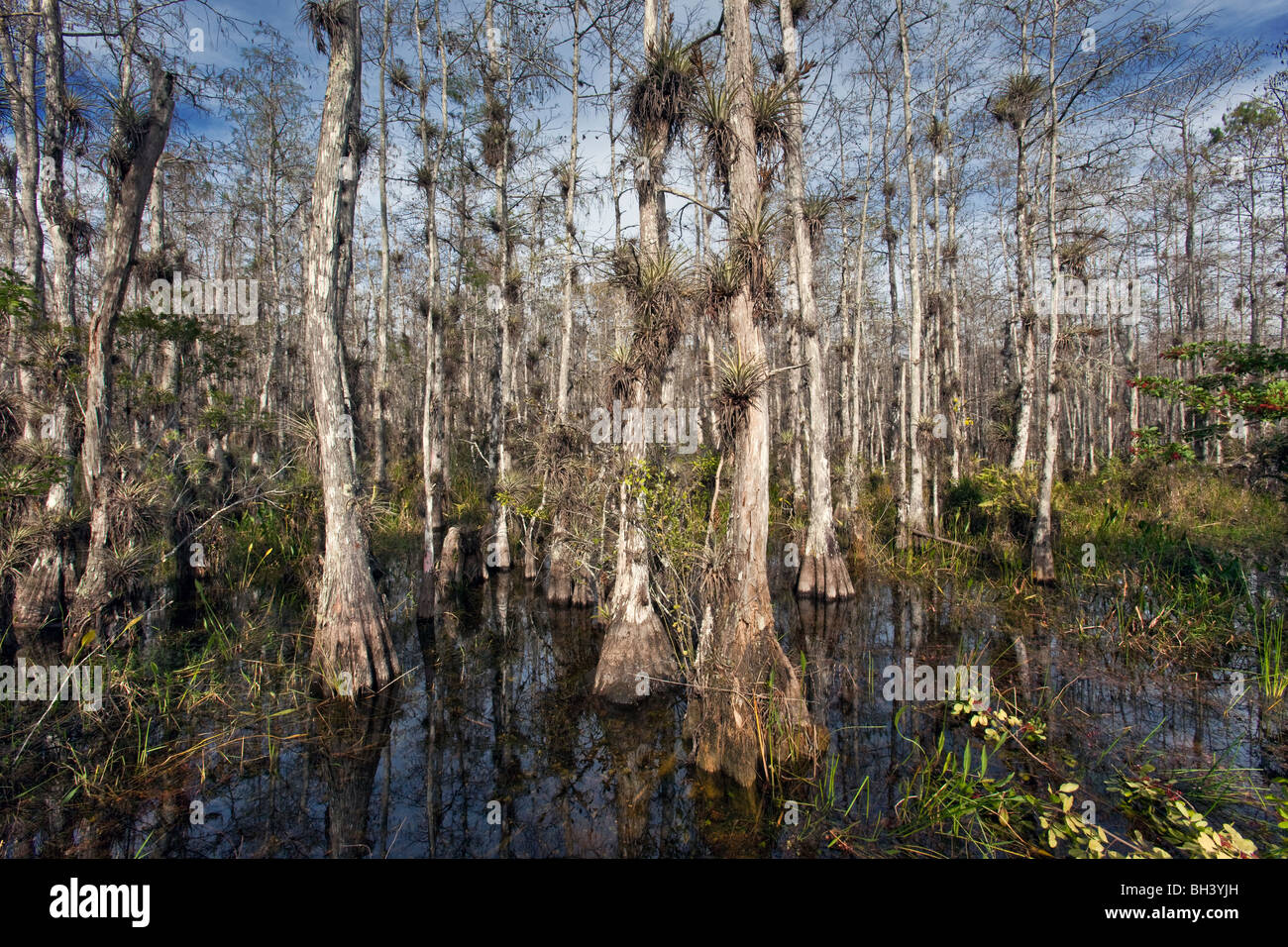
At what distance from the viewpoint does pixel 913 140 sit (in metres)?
13.9

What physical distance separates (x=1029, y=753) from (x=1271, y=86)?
37.4ft

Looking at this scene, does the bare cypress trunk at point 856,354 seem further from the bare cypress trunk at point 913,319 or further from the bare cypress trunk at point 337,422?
the bare cypress trunk at point 337,422

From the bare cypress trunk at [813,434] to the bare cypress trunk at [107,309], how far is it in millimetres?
9407

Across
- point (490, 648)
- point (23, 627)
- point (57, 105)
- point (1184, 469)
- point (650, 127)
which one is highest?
point (57, 105)

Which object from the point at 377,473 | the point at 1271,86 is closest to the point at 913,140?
the point at 1271,86

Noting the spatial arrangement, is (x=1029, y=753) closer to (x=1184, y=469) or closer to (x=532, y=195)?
(x=532, y=195)

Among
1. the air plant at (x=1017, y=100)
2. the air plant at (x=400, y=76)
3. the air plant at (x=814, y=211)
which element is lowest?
the air plant at (x=814, y=211)

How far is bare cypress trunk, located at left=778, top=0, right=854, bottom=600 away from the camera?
10.6 metres

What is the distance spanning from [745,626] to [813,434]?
707 centimetres

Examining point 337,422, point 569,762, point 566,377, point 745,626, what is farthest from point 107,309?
point 745,626

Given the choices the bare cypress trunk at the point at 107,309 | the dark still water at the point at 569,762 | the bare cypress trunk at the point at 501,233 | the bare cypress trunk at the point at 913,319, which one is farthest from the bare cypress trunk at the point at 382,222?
the bare cypress trunk at the point at 913,319

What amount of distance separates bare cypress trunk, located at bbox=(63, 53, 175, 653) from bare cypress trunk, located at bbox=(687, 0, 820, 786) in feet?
23.5

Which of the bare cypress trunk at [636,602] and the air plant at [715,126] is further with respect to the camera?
the bare cypress trunk at [636,602]

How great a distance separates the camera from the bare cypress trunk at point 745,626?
4.93 m
